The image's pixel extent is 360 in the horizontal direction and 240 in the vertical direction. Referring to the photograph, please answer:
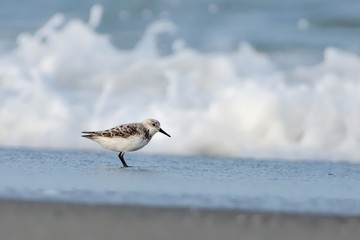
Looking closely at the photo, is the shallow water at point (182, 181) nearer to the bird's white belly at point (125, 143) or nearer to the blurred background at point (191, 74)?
the bird's white belly at point (125, 143)

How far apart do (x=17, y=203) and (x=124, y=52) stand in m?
8.43

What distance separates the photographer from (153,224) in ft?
17.2

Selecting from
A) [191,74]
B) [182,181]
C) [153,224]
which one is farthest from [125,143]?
[191,74]

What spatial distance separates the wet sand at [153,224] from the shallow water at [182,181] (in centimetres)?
26

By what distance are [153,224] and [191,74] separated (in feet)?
23.3

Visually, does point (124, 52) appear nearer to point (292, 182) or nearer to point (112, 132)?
point (112, 132)

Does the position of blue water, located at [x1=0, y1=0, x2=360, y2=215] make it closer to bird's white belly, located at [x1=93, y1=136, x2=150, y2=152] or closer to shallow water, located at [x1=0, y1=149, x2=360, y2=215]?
shallow water, located at [x1=0, y1=149, x2=360, y2=215]

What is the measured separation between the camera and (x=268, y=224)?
5.39 metres

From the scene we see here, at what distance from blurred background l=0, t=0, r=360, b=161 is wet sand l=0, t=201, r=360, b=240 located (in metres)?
4.35

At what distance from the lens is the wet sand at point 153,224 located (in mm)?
4973

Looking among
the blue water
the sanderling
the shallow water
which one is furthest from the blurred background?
the sanderling

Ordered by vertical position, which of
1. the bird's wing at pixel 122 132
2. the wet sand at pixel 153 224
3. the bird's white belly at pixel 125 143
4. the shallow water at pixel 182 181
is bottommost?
the wet sand at pixel 153 224

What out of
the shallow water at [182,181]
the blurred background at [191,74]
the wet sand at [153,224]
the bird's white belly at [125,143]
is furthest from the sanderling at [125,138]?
the wet sand at [153,224]

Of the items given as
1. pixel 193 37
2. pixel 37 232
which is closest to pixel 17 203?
pixel 37 232
